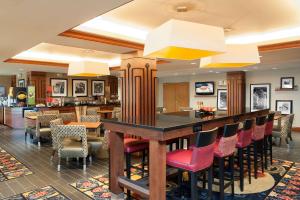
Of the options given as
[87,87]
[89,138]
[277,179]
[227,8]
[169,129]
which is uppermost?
[227,8]

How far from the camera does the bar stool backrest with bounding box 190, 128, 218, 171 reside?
94.0 inches

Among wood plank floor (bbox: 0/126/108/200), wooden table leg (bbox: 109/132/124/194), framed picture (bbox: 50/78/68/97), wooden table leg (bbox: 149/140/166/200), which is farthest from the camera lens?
framed picture (bbox: 50/78/68/97)

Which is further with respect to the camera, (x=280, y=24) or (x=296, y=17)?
(x=280, y=24)

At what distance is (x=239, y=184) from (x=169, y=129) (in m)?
2.01

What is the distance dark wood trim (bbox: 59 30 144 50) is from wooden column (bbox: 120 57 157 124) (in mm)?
388

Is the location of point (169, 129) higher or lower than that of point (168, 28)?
lower

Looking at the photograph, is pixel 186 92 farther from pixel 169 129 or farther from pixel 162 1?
pixel 169 129

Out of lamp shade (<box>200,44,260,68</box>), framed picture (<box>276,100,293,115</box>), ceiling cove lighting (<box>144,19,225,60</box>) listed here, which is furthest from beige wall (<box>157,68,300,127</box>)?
ceiling cove lighting (<box>144,19,225,60</box>)

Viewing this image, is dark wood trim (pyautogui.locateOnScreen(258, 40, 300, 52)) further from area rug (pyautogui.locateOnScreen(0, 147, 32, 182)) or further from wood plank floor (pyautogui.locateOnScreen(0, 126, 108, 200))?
area rug (pyautogui.locateOnScreen(0, 147, 32, 182))

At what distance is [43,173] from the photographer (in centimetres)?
419

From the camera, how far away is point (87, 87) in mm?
11883

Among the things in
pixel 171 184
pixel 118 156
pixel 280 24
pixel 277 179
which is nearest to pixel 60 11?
pixel 118 156

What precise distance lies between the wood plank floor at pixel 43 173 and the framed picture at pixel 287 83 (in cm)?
769

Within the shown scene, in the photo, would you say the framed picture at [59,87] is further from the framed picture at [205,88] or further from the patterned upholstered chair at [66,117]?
the framed picture at [205,88]
